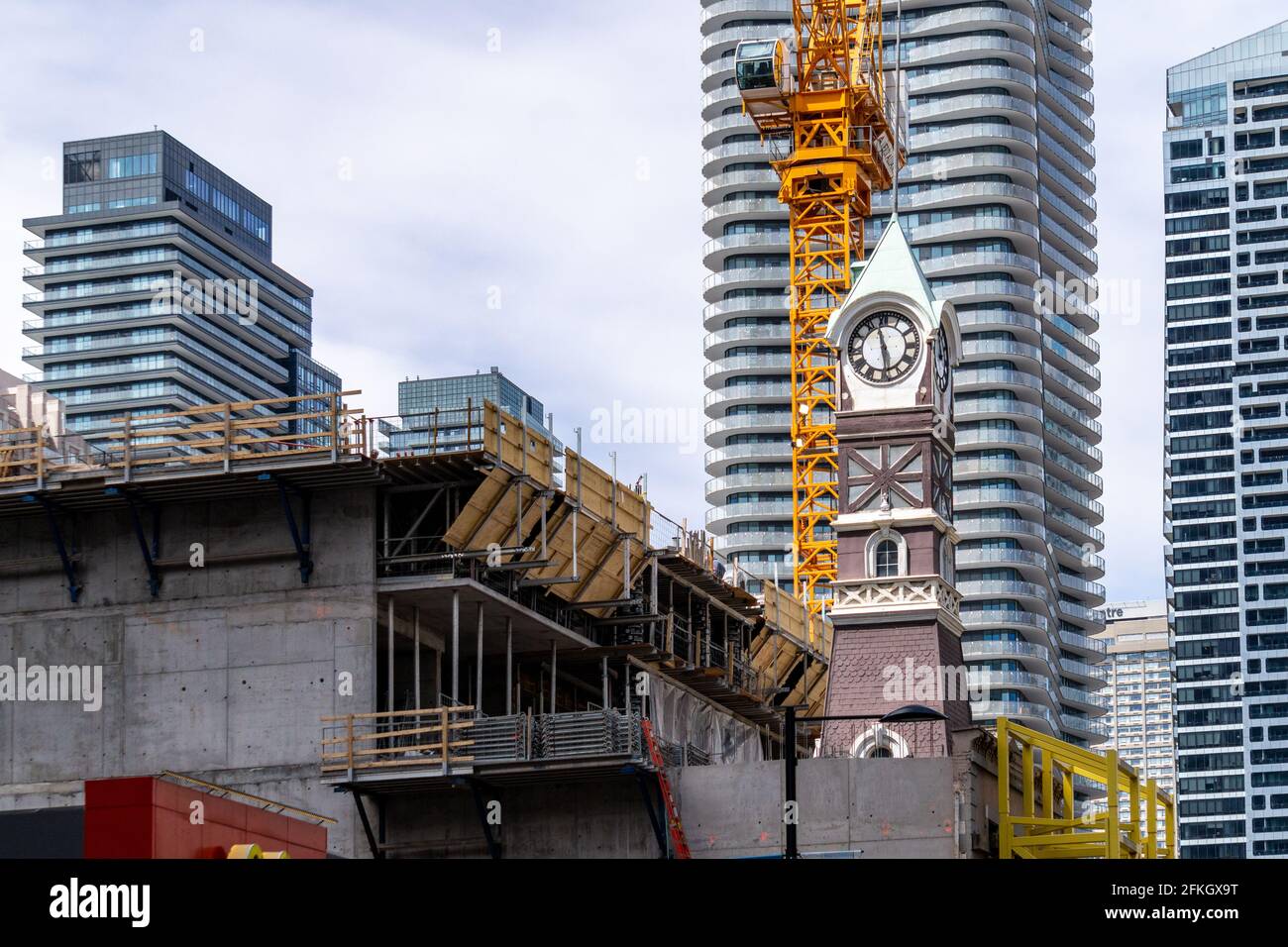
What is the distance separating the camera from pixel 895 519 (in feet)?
252

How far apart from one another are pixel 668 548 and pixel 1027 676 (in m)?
118

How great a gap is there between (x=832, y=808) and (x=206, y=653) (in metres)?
17.2

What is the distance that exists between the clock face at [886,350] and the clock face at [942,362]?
26.9 inches

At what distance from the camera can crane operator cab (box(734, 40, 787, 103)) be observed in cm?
11275

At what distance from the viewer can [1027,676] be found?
187250mm

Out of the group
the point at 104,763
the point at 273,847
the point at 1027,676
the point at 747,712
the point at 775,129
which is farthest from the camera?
the point at 1027,676

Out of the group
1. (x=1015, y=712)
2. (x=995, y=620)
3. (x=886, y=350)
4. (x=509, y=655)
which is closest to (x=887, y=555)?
(x=886, y=350)

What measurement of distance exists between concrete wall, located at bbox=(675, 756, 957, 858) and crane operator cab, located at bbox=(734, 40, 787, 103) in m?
57.2

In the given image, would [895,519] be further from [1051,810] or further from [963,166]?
[963,166]

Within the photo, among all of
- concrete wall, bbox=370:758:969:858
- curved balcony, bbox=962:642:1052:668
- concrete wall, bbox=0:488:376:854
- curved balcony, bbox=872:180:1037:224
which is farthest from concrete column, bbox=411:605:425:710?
curved balcony, bbox=872:180:1037:224
